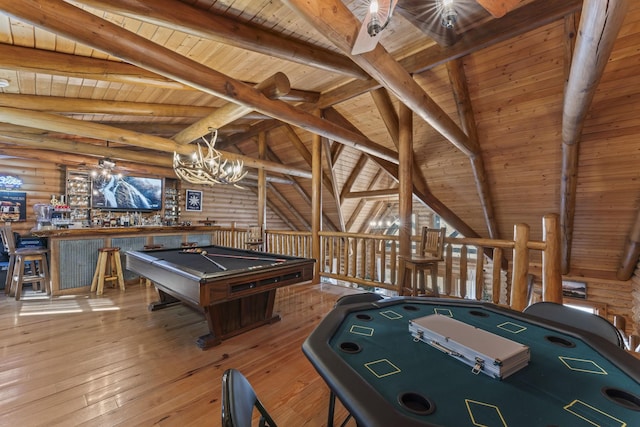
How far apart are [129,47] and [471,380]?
2929 millimetres

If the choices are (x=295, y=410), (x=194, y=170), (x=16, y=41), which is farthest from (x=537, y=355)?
(x=16, y=41)

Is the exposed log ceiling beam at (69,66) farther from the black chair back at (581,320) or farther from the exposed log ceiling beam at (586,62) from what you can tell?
the black chair back at (581,320)

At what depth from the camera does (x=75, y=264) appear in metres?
4.42

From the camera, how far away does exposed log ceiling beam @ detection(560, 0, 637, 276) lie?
1.65 meters

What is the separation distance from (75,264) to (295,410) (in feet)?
15.0

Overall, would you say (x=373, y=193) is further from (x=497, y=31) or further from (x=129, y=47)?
(x=129, y=47)

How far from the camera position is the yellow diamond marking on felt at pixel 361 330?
1274mm

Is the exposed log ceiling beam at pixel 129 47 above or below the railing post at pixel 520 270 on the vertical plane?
above

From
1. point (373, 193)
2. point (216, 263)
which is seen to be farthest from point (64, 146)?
point (373, 193)

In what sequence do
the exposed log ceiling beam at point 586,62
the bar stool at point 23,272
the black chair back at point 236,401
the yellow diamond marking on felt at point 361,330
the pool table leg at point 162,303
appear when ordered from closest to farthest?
1. the black chair back at point 236,401
2. the yellow diamond marking on felt at point 361,330
3. the exposed log ceiling beam at point 586,62
4. the pool table leg at point 162,303
5. the bar stool at point 23,272

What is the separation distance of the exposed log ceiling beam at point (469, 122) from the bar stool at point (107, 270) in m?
6.01

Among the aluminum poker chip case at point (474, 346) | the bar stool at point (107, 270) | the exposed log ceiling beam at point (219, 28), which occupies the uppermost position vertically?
the exposed log ceiling beam at point (219, 28)

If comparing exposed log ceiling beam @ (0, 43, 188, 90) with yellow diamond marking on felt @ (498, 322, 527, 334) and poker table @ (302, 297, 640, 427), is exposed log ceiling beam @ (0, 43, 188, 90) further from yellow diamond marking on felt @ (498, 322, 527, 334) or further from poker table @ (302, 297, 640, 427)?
yellow diamond marking on felt @ (498, 322, 527, 334)

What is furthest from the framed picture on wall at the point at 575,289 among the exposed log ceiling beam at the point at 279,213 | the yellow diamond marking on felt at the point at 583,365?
the exposed log ceiling beam at the point at 279,213
